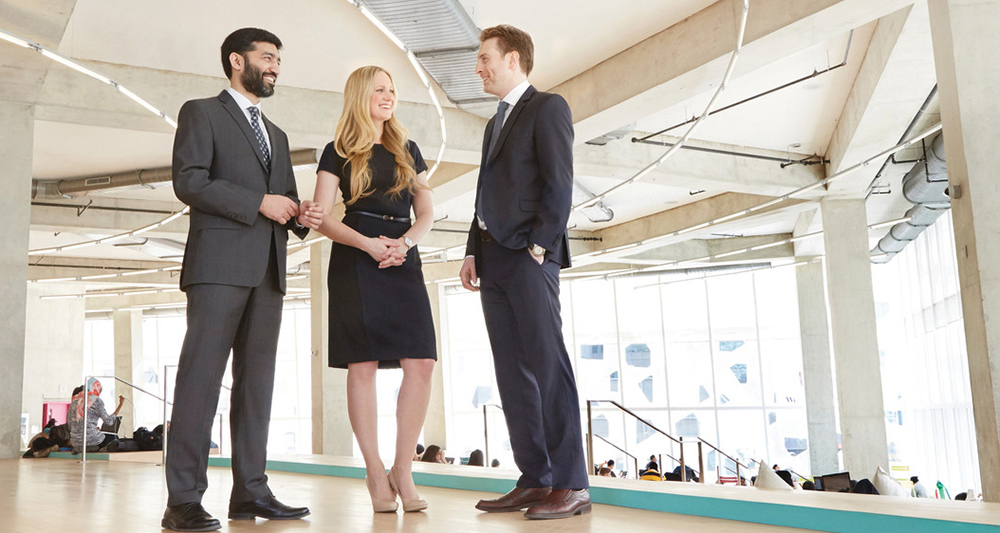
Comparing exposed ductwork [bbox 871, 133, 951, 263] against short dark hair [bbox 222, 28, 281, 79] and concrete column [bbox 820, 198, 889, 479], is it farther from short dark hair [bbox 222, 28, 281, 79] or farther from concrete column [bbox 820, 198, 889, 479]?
short dark hair [bbox 222, 28, 281, 79]

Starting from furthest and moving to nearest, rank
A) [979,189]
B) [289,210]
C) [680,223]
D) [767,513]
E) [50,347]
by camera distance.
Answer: [50,347]
[680,223]
[979,189]
[289,210]
[767,513]

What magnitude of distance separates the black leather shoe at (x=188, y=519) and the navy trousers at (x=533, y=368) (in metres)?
0.96

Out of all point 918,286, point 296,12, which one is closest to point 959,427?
point 918,286

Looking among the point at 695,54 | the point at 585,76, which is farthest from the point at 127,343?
the point at 695,54

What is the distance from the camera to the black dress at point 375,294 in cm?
279

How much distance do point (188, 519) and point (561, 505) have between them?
3.56ft

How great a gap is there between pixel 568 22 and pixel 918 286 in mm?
12497

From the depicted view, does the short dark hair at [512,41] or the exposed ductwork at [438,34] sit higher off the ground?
the exposed ductwork at [438,34]

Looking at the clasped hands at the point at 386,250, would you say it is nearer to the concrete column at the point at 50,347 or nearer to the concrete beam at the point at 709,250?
the concrete beam at the point at 709,250

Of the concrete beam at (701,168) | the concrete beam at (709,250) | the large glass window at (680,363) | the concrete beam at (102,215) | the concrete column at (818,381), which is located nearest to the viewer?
the concrete beam at (701,168)

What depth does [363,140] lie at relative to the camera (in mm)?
2865

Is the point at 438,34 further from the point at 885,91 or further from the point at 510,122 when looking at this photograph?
the point at 885,91

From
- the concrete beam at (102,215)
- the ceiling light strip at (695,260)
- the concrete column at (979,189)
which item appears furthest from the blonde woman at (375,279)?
the ceiling light strip at (695,260)

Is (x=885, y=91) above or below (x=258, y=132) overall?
above
